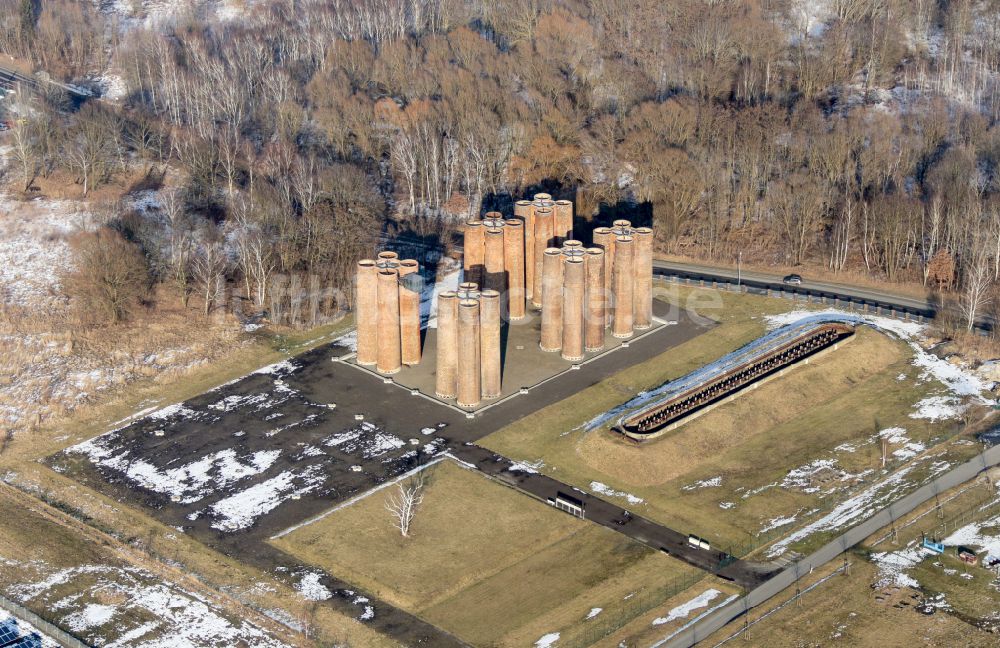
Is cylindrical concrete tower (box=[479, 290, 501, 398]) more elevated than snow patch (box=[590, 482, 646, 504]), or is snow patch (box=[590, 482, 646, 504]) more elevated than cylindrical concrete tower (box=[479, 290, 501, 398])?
cylindrical concrete tower (box=[479, 290, 501, 398])

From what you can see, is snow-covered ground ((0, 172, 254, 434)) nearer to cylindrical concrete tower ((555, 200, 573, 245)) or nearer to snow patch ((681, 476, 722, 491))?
cylindrical concrete tower ((555, 200, 573, 245))

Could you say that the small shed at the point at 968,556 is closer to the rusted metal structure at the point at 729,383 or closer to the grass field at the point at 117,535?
the rusted metal structure at the point at 729,383

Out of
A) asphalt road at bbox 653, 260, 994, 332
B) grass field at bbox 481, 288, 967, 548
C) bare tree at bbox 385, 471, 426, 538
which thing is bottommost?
bare tree at bbox 385, 471, 426, 538

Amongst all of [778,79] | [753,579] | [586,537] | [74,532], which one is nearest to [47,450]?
[74,532]

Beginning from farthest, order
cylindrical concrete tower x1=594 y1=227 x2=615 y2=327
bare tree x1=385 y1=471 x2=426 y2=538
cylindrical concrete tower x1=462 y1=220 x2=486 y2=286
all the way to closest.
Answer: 1. cylindrical concrete tower x1=462 y1=220 x2=486 y2=286
2. cylindrical concrete tower x1=594 y1=227 x2=615 y2=327
3. bare tree x1=385 y1=471 x2=426 y2=538

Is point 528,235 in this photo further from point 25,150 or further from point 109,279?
point 25,150

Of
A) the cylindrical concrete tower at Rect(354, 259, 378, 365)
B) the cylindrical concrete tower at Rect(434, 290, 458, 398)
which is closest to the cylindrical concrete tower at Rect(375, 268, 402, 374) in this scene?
the cylindrical concrete tower at Rect(354, 259, 378, 365)

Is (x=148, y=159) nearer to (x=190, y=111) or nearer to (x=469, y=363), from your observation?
(x=190, y=111)

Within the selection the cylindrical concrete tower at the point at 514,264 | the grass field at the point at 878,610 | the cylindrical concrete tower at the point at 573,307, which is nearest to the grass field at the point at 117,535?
→ the grass field at the point at 878,610

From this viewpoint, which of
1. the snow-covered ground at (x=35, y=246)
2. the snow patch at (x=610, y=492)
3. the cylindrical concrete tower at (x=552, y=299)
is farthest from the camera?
the snow-covered ground at (x=35, y=246)
